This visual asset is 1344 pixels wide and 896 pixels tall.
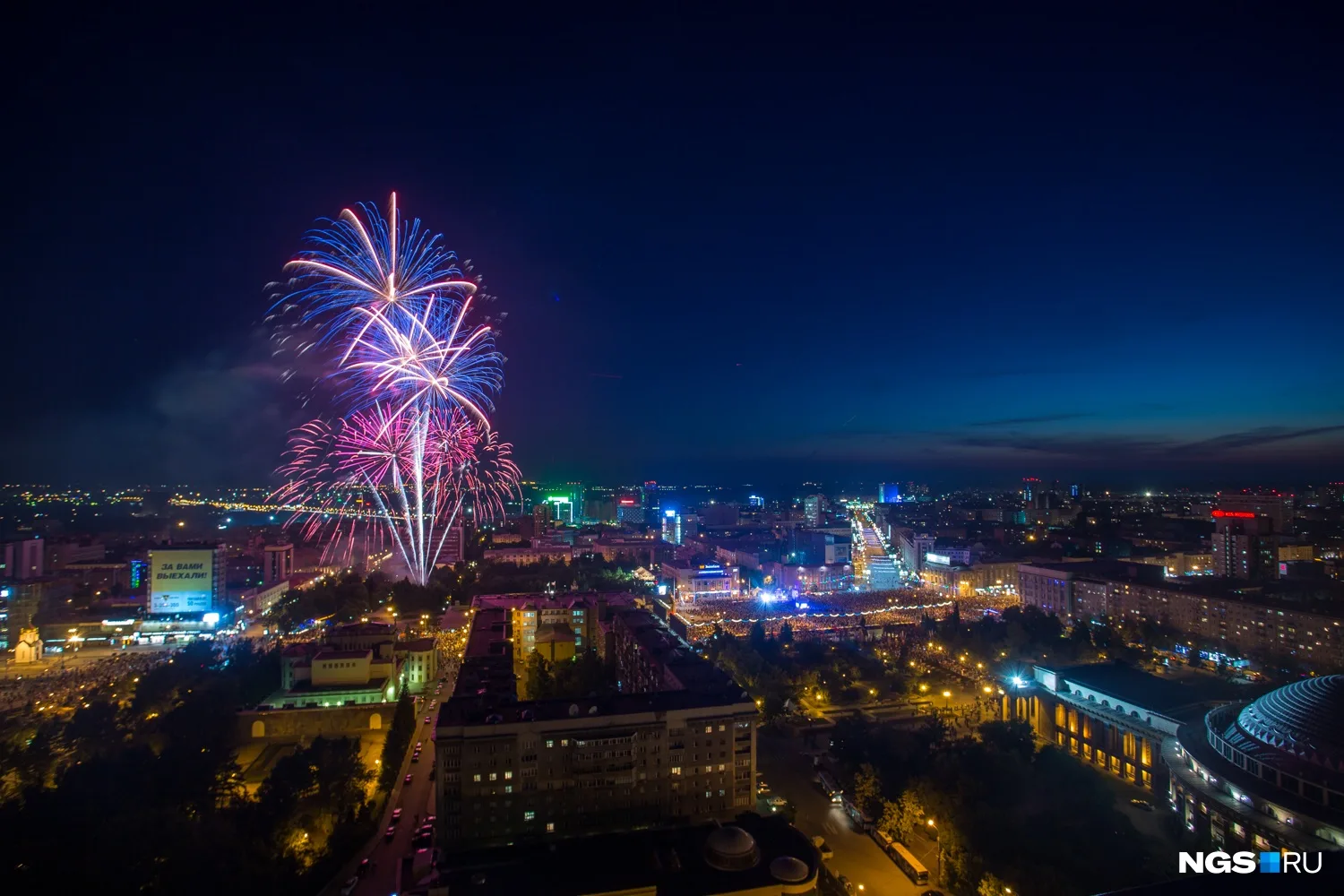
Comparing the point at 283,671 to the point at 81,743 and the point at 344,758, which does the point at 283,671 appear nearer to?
the point at 81,743

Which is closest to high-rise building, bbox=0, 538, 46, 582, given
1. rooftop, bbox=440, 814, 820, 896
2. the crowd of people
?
the crowd of people

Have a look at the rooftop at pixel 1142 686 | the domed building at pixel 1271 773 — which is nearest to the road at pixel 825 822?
the domed building at pixel 1271 773

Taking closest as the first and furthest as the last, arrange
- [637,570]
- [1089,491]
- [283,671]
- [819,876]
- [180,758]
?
[819,876] → [180,758] → [283,671] → [637,570] → [1089,491]

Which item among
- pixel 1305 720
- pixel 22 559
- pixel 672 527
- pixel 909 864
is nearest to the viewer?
pixel 909 864

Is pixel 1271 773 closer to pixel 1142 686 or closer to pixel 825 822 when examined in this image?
pixel 1142 686

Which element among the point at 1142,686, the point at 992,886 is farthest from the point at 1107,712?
the point at 992,886

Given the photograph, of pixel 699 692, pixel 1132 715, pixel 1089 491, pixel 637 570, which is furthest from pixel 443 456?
pixel 1089 491
